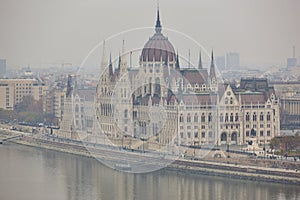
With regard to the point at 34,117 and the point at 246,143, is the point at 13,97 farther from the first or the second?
the point at 246,143

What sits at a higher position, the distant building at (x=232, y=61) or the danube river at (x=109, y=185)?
the distant building at (x=232, y=61)

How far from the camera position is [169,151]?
23219 millimetres

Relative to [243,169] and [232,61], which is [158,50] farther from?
[232,61]

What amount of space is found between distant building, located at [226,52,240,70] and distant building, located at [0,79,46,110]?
7408mm

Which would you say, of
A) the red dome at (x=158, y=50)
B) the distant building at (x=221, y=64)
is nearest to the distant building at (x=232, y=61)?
the distant building at (x=221, y=64)

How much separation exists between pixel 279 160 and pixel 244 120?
4159 mm

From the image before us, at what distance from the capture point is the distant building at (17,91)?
38031mm

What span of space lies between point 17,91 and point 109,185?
19761 mm

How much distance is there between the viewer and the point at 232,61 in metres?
47.0

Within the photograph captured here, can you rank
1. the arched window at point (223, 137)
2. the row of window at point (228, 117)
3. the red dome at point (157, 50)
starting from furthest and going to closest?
the red dome at point (157, 50)
the arched window at point (223, 137)
the row of window at point (228, 117)

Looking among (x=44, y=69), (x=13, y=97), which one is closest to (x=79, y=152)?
(x=13, y=97)

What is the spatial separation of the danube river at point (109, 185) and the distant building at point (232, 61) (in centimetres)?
2069

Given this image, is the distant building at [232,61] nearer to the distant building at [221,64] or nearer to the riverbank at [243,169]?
the distant building at [221,64]

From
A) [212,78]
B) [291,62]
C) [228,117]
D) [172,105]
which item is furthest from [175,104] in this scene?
[291,62]
